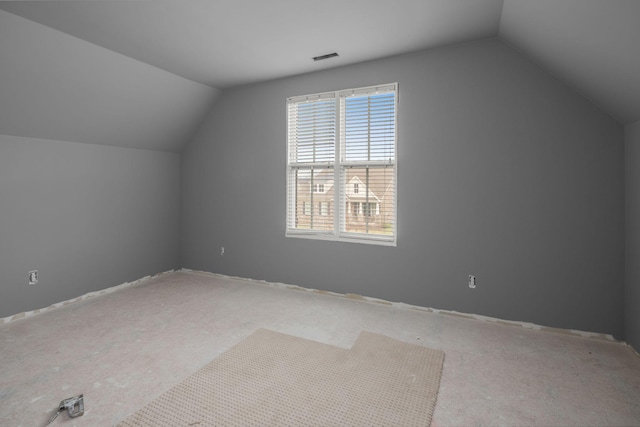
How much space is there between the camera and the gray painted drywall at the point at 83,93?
254 cm

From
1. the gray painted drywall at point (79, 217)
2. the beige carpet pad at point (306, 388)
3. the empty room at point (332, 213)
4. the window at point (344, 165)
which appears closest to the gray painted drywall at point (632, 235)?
the empty room at point (332, 213)

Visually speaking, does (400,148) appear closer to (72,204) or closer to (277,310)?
(277,310)

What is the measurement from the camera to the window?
3.37 m

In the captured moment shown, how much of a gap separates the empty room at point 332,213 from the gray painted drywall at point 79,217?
0.8 inches

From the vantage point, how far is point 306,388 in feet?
6.37

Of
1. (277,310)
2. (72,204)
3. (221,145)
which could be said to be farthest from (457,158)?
(72,204)

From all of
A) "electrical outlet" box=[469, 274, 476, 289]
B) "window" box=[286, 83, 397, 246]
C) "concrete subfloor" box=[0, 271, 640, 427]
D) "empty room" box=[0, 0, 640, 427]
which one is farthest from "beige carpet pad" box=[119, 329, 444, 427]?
"window" box=[286, 83, 397, 246]

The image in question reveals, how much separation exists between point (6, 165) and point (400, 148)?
3727 millimetres

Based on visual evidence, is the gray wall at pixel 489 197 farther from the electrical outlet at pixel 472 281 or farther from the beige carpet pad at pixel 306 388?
the beige carpet pad at pixel 306 388

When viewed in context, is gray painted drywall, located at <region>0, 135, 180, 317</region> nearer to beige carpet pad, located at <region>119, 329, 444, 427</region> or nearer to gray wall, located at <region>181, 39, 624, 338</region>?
gray wall, located at <region>181, 39, 624, 338</region>

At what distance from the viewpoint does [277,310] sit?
3217 mm

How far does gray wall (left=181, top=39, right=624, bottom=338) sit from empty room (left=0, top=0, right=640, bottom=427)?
0.02 metres

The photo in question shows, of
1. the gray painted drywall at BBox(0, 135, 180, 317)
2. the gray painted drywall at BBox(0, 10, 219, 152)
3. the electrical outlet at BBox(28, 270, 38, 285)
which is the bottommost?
the electrical outlet at BBox(28, 270, 38, 285)

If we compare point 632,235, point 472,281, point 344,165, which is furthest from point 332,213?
point 632,235
